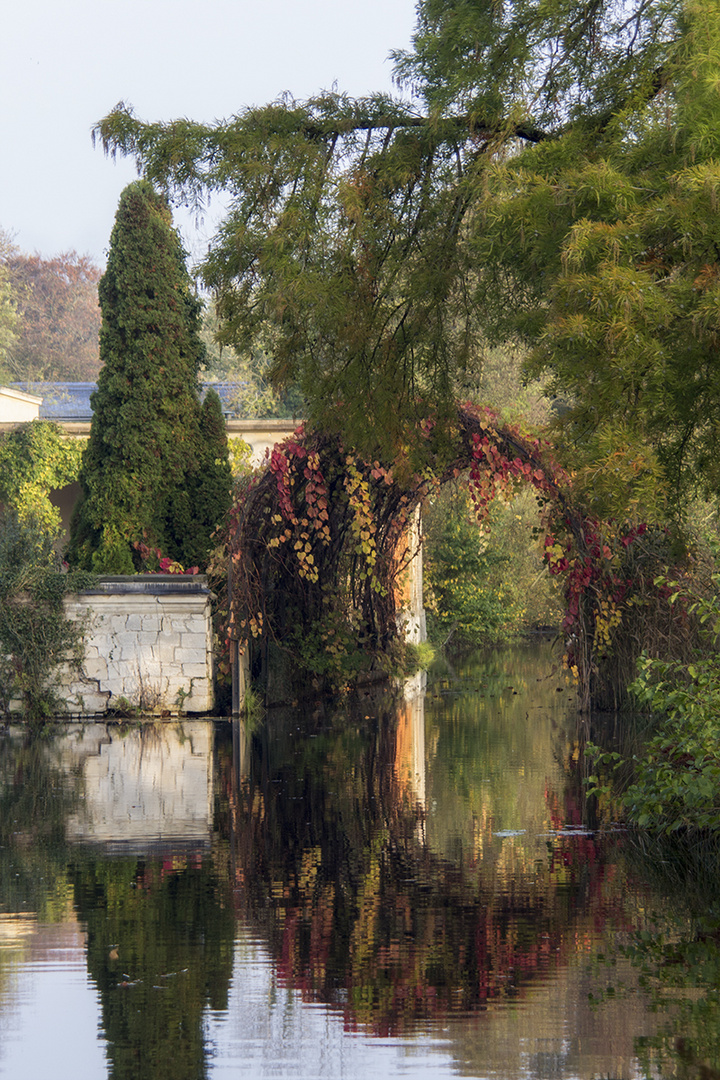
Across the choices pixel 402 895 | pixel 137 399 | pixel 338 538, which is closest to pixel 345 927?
pixel 402 895

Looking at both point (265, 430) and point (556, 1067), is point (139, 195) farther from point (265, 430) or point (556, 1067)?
point (556, 1067)

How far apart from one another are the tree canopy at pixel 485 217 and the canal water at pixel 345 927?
1998 millimetres

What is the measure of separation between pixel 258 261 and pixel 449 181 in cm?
141

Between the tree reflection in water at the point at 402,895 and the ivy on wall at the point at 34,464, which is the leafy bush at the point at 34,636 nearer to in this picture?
the tree reflection in water at the point at 402,895

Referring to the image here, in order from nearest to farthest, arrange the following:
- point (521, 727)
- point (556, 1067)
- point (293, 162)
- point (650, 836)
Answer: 1. point (556, 1067)
2. point (650, 836)
3. point (293, 162)
4. point (521, 727)

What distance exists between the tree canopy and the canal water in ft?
6.55

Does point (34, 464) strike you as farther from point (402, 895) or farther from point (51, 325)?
point (51, 325)

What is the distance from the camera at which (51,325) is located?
5406 centimetres

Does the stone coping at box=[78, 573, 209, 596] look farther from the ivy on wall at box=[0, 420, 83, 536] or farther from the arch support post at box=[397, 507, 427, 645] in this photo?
the ivy on wall at box=[0, 420, 83, 536]

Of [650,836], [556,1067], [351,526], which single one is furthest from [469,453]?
[556,1067]

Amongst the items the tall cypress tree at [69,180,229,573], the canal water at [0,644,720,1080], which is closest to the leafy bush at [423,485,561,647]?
the tall cypress tree at [69,180,229,573]

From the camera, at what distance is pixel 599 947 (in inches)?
218

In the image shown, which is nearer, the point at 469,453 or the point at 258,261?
the point at 258,261

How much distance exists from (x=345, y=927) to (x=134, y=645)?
9459 millimetres
